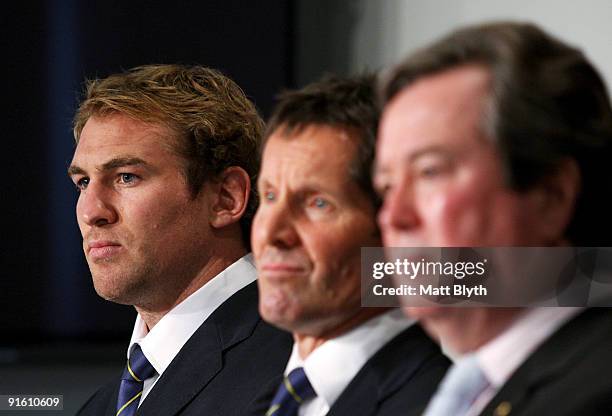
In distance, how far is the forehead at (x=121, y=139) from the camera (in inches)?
63.8

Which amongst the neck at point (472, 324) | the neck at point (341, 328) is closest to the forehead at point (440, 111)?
the neck at point (472, 324)

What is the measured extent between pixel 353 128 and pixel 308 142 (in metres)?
0.05

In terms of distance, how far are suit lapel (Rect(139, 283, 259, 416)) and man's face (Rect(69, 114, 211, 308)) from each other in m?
0.09

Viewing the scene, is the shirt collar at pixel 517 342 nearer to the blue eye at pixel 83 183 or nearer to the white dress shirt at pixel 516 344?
the white dress shirt at pixel 516 344

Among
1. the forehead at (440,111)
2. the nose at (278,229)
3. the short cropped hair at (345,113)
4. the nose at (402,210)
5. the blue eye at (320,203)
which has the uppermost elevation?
the forehead at (440,111)

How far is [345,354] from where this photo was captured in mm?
1094

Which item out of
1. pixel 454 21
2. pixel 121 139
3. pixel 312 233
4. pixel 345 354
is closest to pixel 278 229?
pixel 312 233

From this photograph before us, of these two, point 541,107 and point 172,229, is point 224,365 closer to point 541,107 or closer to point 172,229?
point 172,229

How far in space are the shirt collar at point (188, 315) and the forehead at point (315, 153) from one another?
22.5 inches

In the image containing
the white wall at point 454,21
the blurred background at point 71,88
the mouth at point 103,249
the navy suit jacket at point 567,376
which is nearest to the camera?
the navy suit jacket at point 567,376

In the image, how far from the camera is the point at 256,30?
2480mm

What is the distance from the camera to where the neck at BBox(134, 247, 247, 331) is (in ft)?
5.40

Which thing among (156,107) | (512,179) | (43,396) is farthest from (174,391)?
(512,179)

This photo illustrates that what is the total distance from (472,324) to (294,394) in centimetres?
28
